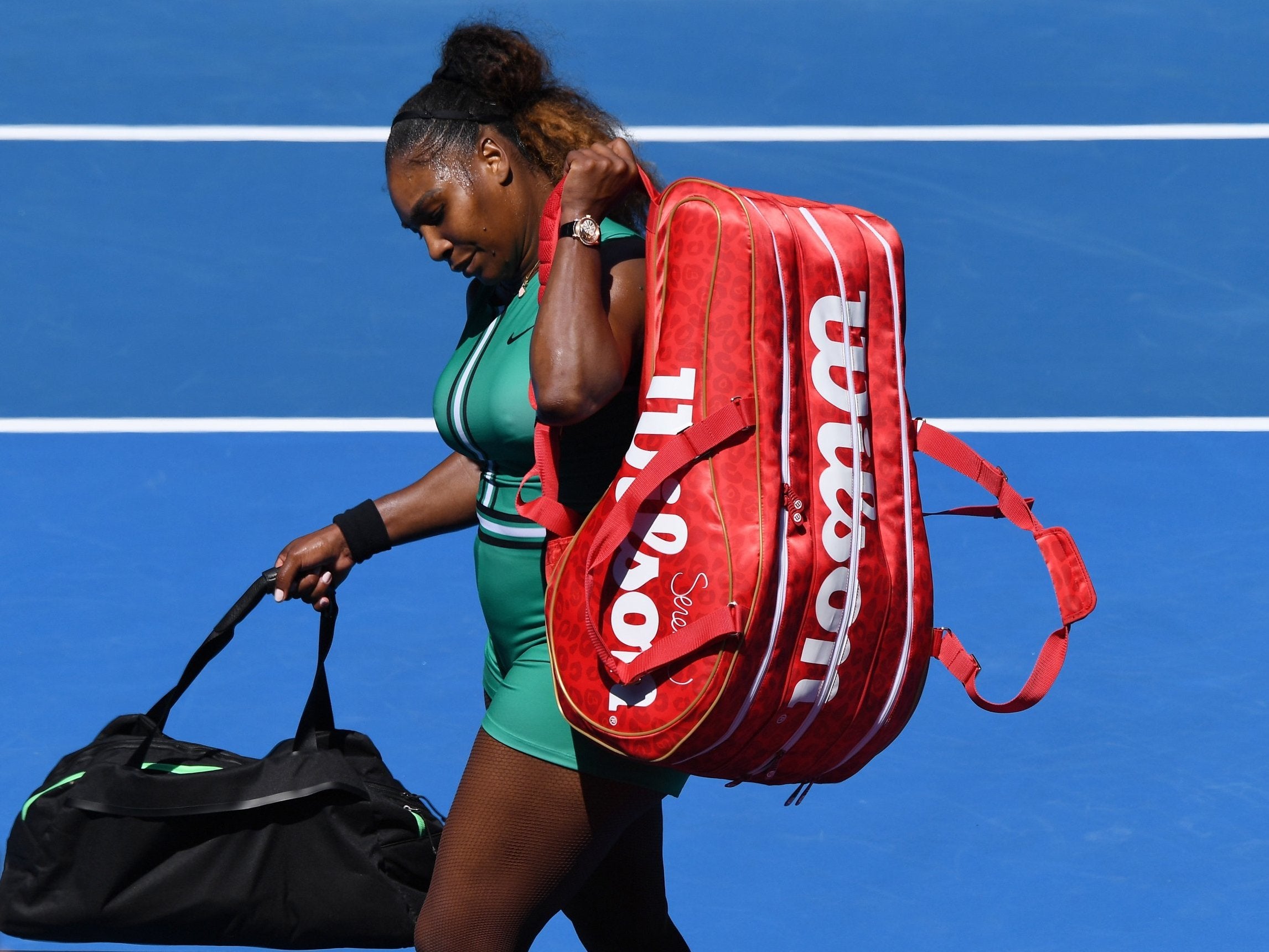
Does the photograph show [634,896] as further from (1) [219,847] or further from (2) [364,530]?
(2) [364,530]

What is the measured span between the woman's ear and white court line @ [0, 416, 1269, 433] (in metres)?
3.67

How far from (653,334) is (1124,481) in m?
4.03

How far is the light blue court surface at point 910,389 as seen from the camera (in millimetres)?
4414

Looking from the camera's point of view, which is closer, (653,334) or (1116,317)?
(653,334)

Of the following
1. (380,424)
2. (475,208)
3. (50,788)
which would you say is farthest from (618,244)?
(380,424)

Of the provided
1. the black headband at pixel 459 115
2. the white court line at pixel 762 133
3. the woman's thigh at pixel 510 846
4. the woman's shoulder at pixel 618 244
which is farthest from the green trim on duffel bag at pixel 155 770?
the white court line at pixel 762 133

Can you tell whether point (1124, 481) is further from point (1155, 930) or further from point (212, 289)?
point (212, 289)

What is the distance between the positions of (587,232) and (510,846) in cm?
104

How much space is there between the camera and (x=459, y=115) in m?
2.96

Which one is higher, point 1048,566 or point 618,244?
point 618,244

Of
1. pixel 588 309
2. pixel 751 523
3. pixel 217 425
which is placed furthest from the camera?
pixel 217 425

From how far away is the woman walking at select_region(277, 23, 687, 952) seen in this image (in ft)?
8.89

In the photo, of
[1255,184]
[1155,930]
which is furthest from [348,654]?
[1255,184]

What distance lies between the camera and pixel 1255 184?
8023mm
